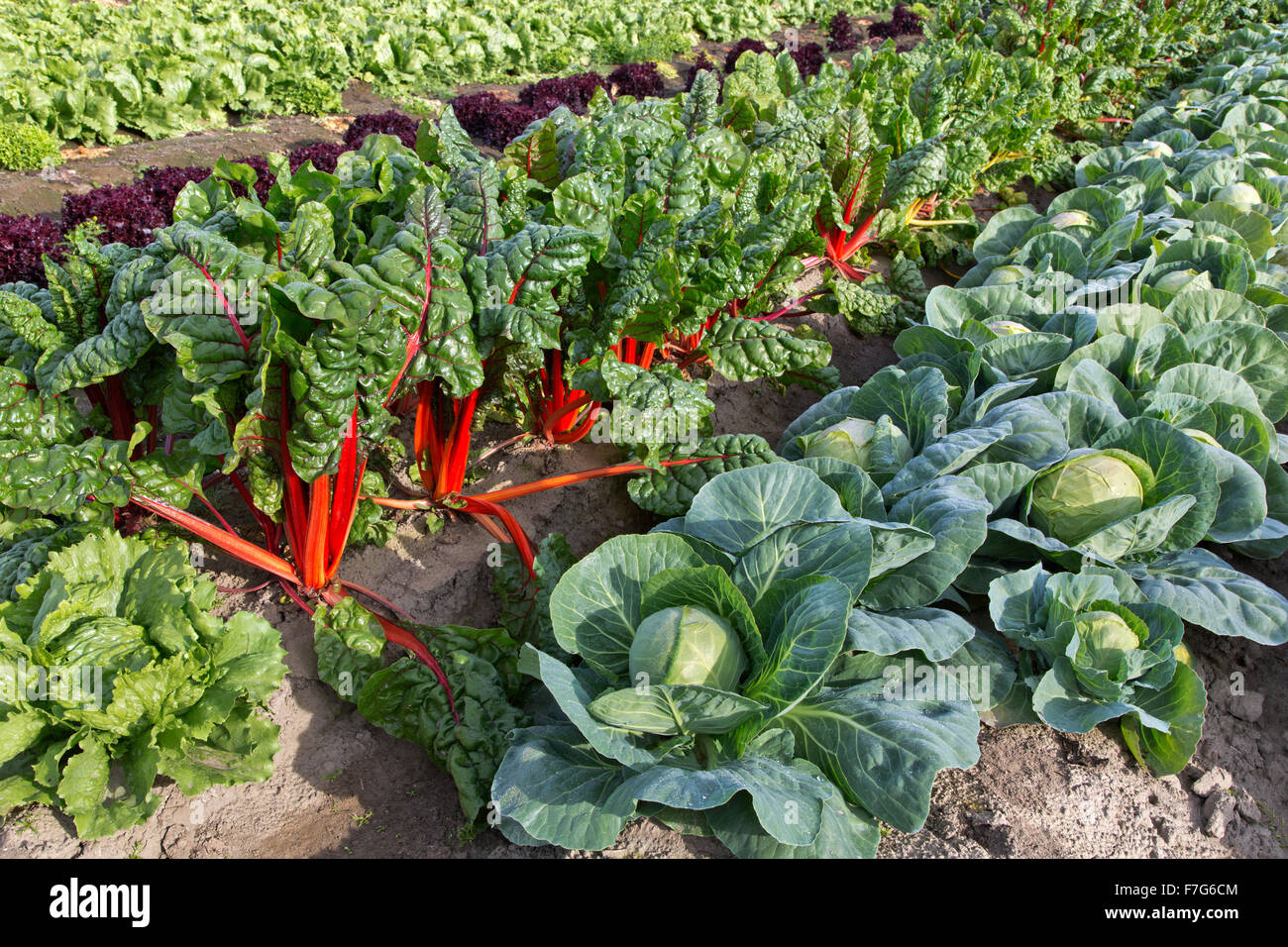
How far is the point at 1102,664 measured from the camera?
2439 millimetres

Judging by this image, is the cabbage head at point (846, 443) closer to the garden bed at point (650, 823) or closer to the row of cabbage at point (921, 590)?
the row of cabbage at point (921, 590)

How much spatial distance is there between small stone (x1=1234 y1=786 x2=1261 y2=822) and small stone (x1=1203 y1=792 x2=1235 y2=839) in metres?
0.03

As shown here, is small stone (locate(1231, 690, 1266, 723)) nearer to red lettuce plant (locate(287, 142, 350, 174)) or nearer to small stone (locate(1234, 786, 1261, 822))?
small stone (locate(1234, 786, 1261, 822))

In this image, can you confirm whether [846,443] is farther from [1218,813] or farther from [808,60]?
[808,60]

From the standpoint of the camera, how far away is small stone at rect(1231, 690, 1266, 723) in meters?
2.72

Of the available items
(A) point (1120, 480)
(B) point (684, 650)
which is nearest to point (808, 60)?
(A) point (1120, 480)

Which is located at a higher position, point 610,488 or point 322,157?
point 322,157

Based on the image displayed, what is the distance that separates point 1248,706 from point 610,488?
7.82 ft

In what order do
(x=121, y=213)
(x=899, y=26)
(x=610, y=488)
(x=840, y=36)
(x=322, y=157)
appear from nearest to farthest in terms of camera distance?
1. (x=610, y=488)
2. (x=121, y=213)
3. (x=322, y=157)
4. (x=840, y=36)
5. (x=899, y=26)

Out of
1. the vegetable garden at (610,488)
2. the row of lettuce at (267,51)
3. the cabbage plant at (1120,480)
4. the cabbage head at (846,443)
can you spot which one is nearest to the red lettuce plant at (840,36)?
the row of lettuce at (267,51)

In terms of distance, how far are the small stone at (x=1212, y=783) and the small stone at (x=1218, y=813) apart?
0.06 ft

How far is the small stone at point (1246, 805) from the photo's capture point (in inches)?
96.7

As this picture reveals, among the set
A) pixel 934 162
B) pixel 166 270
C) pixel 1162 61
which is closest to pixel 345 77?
pixel 934 162

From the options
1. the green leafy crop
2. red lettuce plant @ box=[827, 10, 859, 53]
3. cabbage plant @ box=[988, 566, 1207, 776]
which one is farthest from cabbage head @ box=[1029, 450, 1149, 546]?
red lettuce plant @ box=[827, 10, 859, 53]
